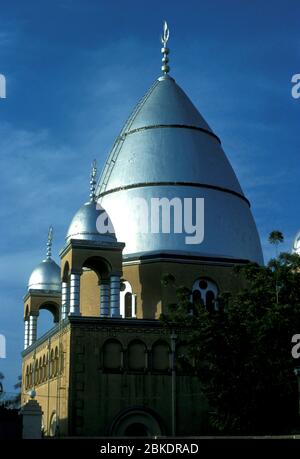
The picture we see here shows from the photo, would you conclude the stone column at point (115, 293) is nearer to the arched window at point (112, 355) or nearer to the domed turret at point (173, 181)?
the arched window at point (112, 355)

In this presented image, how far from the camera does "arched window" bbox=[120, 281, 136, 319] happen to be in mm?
34044

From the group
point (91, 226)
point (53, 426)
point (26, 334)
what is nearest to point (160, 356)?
point (53, 426)

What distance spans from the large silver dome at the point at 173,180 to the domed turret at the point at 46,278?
481cm

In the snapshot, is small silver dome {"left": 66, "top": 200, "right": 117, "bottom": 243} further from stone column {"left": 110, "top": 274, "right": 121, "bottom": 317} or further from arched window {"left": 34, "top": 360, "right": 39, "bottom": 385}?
arched window {"left": 34, "top": 360, "right": 39, "bottom": 385}

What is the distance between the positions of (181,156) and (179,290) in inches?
384

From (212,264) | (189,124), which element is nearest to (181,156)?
(189,124)

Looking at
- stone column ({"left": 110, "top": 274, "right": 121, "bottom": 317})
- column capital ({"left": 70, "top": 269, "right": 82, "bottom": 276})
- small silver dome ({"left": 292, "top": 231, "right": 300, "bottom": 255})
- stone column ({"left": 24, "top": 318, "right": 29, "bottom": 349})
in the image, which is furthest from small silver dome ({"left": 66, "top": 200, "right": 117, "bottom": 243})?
small silver dome ({"left": 292, "top": 231, "right": 300, "bottom": 255})

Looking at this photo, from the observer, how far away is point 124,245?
106 ft

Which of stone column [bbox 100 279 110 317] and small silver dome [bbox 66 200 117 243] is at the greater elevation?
small silver dome [bbox 66 200 117 243]

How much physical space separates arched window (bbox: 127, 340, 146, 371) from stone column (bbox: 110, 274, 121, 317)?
1310 mm

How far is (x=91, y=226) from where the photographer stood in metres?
32.5

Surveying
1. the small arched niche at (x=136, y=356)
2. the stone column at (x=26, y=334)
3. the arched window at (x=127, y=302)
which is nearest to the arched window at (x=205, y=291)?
the arched window at (x=127, y=302)

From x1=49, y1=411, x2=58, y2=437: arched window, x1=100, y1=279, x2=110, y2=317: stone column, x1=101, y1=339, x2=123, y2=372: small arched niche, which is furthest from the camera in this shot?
x1=100, y1=279, x2=110, y2=317: stone column
